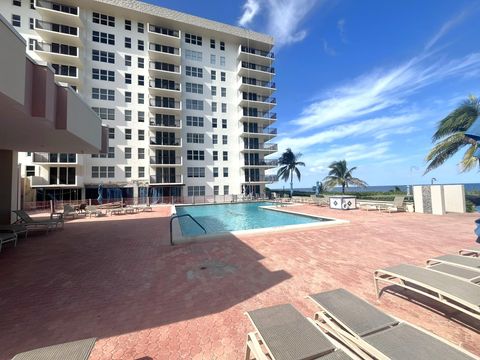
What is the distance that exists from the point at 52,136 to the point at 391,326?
10.9 meters

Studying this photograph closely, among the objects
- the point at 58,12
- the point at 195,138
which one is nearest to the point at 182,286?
the point at 195,138

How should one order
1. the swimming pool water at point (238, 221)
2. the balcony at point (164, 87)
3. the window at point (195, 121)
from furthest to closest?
1. the window at point (195, 121)
2. the balcony at point (164, 87)
3. the swimming pool water at point (238, 221)

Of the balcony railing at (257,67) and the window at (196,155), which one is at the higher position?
the balcony railing at (257,67)

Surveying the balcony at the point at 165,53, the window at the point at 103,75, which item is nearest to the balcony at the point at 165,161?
the window at the point at 103,75

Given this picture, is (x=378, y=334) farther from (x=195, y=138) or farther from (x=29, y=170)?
(x=29, y=170)

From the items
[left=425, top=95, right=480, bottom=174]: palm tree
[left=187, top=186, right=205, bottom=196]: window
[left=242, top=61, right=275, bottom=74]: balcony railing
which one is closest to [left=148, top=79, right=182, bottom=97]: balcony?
[left=242, top=61, right=275, bottom=74]: balcony railing

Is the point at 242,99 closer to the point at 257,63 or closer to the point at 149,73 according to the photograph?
the point at 257,63

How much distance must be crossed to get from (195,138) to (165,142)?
4619 millimetres

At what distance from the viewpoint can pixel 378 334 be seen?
8.24ft

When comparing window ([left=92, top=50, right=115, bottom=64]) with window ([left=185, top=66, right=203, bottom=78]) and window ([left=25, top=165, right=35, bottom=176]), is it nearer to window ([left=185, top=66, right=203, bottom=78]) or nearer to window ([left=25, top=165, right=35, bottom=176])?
window ([left=185, top=66, right=203, bottom=78])

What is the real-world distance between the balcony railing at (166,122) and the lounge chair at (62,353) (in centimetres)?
3297

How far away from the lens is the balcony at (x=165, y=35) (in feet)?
106

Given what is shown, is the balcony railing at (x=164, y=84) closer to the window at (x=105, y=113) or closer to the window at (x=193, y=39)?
the window at (x=105, y=113)

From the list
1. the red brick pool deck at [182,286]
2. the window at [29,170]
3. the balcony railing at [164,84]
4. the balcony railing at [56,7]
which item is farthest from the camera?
the balcony railing at [164,84]
